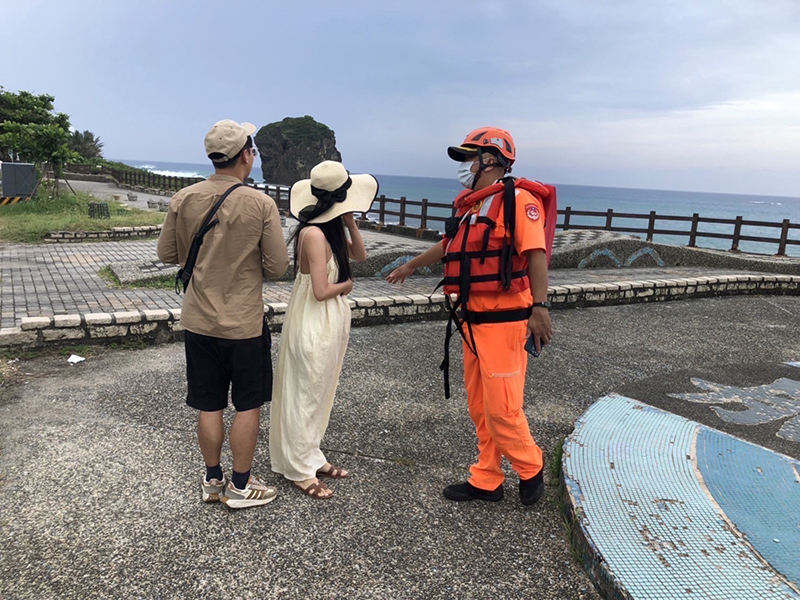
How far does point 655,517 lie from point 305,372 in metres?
1.72

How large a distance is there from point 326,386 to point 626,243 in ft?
31.4

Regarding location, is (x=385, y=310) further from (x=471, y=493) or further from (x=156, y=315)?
(x=471, y=493)

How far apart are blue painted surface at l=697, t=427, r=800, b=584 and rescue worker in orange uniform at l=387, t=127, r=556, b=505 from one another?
92 cm

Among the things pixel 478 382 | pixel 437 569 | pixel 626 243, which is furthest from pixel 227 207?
pixel 626 243

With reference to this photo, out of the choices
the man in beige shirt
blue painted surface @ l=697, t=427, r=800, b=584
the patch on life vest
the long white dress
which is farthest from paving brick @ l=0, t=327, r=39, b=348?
blue painted surface @ l=697, t=427, r=800, b=584

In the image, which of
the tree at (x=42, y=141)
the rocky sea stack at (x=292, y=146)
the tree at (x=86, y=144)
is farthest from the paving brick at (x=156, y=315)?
the rocky sea stack at (x=292, y=146)

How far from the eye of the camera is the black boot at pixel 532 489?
8.85 ft

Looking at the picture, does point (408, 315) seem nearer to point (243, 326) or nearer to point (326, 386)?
point (326, 386)

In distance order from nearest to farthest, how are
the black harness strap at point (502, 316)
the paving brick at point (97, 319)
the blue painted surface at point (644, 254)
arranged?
1. the black harness strap at point (502, 316)
2. the paving brick at point (97, 319)
3. the blue painted surface at point (644, 254)

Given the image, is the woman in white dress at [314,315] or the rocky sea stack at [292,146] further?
the rocky sea stack at [292,146]

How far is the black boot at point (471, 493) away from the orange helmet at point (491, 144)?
1597 millimetres

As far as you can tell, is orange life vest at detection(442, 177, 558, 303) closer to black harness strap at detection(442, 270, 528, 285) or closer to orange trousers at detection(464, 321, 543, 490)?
black harness strap at detection(442, 270, 528, 285)

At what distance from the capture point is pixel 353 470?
A: 3.06 m

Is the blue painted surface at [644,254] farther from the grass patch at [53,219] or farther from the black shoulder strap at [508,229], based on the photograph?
the grass patch at [53,219]
